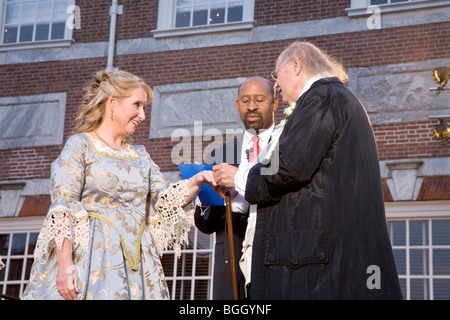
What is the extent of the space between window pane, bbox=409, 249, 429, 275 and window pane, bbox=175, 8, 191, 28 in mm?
4233

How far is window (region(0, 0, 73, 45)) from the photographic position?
35.5ft

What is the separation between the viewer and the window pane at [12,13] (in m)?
11.1

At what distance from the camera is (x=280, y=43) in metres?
9.59

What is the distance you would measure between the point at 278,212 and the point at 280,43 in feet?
20.8

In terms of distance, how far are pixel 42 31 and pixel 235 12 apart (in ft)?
9.50

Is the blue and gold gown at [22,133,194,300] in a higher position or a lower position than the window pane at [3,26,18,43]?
lower

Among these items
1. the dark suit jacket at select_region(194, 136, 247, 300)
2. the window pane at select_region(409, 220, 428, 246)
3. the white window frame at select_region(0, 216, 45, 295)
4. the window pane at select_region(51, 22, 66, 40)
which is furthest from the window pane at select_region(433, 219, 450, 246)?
the window pane at select_region(51, 22, 66, 40)

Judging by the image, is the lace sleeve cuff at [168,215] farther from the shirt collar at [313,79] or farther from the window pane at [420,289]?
the window pane at [420,289]

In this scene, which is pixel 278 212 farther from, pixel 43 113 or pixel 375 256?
pixel 43 113

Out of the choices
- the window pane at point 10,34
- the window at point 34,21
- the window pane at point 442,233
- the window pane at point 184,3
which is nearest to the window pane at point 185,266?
the window pane at point 442,233

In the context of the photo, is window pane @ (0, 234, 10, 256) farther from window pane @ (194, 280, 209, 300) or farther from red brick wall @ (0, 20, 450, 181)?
window pane @ (194, 280, 209, 300)

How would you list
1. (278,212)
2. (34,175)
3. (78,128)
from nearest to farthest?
1. (278,212)
2. (78,128)
3. (34,175)
